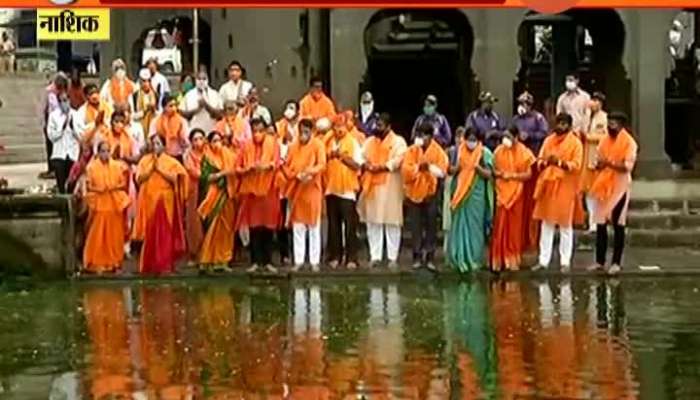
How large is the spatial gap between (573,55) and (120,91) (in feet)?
41.3

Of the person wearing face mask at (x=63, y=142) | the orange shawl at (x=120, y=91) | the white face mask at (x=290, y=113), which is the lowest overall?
the person wearing face mask at (x=63, y=142)

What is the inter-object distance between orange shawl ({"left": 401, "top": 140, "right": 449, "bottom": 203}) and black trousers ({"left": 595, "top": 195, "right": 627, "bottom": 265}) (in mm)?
2038

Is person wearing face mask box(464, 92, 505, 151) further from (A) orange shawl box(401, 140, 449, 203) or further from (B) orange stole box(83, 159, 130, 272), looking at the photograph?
(B) orange stole box(83, 159, 130, 272)

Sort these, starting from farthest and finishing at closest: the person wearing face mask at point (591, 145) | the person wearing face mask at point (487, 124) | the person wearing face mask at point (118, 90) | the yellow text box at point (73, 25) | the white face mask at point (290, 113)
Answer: the yellow text box at point (73, 25), the person wearing face mask at point (118, 90), the white face mask at point (290, 113), the person wearing face mask at point (487, 124), the person wearing face mask at point (591, 145)

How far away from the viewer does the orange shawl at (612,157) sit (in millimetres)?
18547

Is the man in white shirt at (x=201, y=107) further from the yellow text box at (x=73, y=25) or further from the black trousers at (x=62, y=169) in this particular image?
the yellow text box at (x=73, y=25)

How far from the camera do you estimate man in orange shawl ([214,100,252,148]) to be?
62.2ft

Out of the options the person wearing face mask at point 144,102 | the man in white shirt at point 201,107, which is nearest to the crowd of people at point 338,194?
the person wearing face mask at point 144,102

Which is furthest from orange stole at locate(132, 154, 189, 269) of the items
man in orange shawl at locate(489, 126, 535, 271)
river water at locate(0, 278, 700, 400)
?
man in orange shawl at locate(489, 126, 535, 271)

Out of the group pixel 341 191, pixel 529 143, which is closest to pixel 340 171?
pixel 341 191

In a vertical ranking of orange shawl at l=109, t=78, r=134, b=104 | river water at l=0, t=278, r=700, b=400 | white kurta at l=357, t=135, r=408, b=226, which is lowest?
river water at l=0, t=278, r=700, b=400

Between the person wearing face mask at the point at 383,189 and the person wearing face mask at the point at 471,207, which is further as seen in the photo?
the person wearing face mask at the point at 383,189

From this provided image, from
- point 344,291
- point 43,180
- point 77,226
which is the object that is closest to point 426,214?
point 344,291

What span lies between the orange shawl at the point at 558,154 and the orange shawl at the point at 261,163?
323cm
